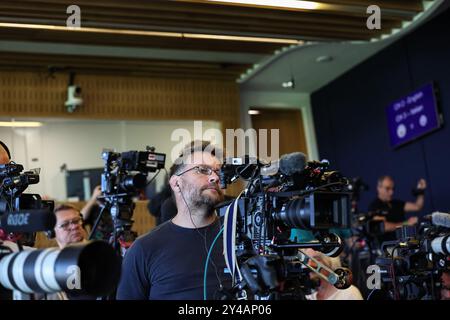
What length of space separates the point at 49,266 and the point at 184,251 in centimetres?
122

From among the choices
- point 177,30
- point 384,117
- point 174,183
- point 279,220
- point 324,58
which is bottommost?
point 279,220

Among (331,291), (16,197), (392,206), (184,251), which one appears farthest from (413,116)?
(16,197)

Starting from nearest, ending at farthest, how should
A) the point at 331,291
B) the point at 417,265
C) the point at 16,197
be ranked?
1. the point at 16,197
2. the point at 417,265
3. the point at 331,291

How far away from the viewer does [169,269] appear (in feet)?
7.57

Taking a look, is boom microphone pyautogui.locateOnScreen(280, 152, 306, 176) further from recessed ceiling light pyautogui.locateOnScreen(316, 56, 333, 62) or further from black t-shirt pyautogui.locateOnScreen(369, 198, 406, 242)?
recessed ceiling light pyautogui.locateOnScreen(316, 56, 333, 62)

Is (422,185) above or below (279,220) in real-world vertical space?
above

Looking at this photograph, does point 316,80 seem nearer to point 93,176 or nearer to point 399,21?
point 399,21

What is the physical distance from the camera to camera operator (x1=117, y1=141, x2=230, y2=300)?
2.29 m

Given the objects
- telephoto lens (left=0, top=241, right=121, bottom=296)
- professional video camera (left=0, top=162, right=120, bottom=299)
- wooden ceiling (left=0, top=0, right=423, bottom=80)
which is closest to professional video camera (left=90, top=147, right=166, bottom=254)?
professional video camera (left=0, top=162, right=120, bottom=299)

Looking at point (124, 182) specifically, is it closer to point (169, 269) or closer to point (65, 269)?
point (169, 269)

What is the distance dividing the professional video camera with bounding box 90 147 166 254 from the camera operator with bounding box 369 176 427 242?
2.98 meters

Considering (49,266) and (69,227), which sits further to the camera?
(69,227)

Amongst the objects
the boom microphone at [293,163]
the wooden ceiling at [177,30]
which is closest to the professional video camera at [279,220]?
the boom microphone at [293,163]
